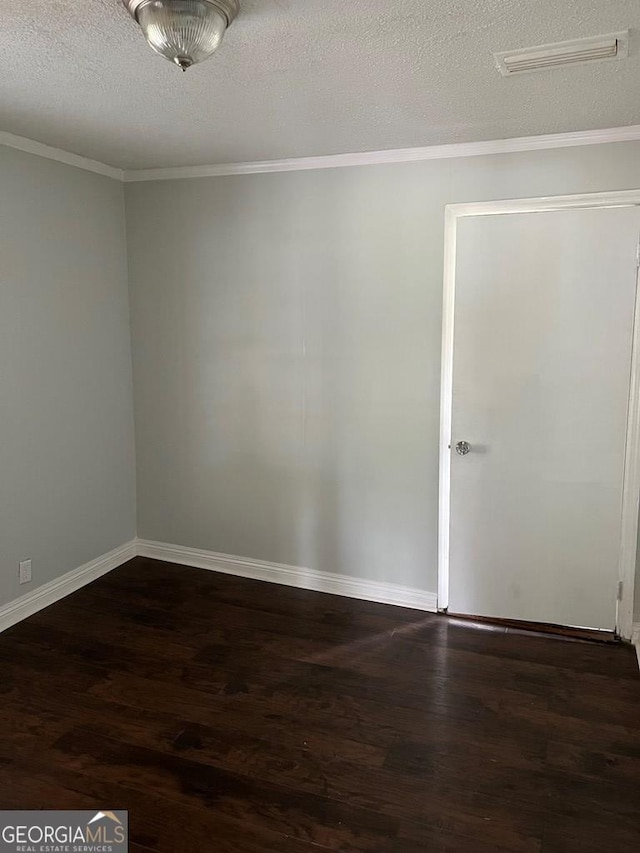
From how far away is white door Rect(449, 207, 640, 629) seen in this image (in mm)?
3031

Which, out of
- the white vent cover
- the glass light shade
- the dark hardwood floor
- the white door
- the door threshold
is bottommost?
the dark hardwood floor

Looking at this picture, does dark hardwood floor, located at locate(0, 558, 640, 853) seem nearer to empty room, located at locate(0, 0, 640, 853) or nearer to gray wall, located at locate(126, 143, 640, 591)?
empty room, located at locate(0, 0, 640, 853)

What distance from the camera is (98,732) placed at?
250cm

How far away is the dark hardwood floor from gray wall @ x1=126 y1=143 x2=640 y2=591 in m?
0.54

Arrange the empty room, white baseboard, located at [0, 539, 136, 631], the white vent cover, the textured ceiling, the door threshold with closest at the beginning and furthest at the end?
the textured ceiling, the white vent cover, the empty room, the door threshold, white baseboard, located at [0, 539, 136, 631]

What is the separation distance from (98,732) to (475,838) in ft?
4.69

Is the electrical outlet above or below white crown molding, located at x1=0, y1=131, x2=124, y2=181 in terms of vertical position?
below

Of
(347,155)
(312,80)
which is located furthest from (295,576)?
(312,80)

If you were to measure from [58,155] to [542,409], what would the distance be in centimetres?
281

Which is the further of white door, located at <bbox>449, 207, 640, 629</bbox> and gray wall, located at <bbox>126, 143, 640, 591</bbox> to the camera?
gray wall, located at <bbox>126, 143, 640, 591</bbox>

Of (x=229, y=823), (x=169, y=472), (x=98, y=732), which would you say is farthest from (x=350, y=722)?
(x=169, y=472)

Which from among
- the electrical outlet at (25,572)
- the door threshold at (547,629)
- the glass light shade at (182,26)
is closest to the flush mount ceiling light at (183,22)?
the glass light shade at (182,26)

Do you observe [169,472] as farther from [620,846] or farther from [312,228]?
[620,846]

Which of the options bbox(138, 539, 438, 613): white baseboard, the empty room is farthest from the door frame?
bbox(138, 539, 438, 613): white baseboard
